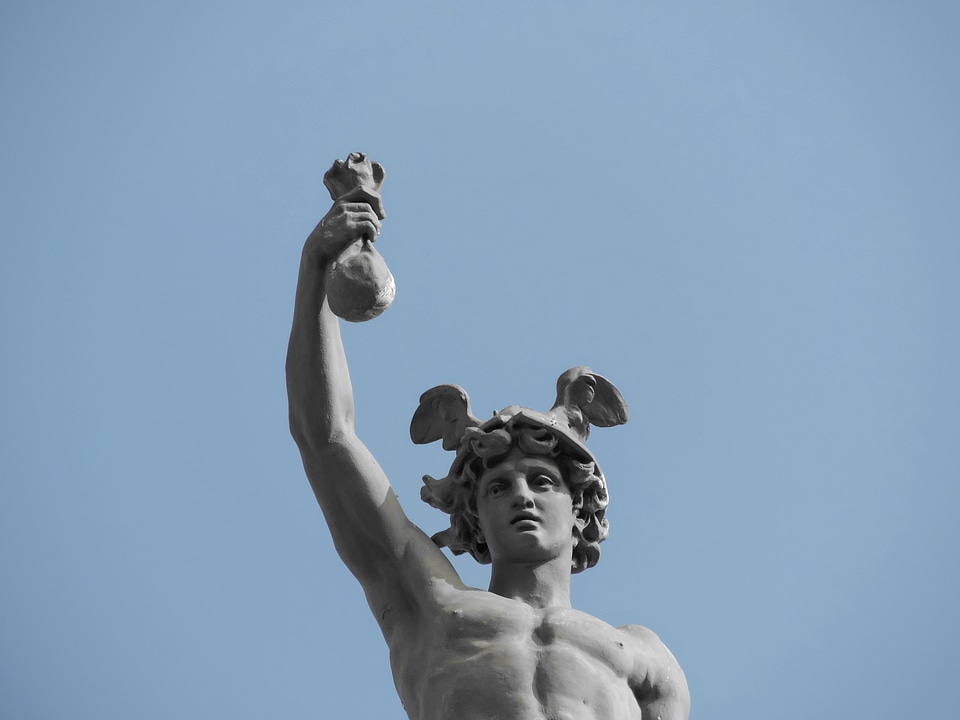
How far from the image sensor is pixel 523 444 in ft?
32.9

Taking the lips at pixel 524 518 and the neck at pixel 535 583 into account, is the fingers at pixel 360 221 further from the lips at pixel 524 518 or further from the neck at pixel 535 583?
→ the neck at pixel 535 583

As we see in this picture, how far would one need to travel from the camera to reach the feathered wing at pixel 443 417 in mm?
10531

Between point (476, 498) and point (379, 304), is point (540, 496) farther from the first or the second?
point (379, 304)

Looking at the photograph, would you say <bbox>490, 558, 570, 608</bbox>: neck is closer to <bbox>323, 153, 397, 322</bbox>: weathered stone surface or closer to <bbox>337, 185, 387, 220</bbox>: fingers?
Answer: <bbox>323, 153, 397, 322</bbox>: weathered stone surface

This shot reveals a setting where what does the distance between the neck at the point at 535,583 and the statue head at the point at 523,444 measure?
0.45 meters

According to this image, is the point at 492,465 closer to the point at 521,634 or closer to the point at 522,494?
the point at 522,494

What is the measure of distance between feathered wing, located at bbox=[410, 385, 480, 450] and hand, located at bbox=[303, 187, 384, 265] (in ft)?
4.97

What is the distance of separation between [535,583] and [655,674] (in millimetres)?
892

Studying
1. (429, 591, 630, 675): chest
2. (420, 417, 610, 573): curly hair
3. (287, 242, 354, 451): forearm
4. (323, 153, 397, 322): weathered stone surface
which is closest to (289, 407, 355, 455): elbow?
(287, 242, 354, 451): forearm

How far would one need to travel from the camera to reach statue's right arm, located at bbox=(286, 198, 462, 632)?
31.2ft

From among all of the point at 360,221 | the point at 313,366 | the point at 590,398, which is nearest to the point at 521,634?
the point at 313,366

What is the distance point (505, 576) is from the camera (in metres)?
9.78

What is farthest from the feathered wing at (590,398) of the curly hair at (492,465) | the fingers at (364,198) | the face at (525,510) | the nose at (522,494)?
the fingers at (364,198)

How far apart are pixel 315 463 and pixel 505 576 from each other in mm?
1355
